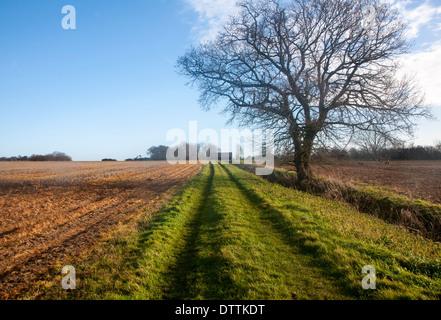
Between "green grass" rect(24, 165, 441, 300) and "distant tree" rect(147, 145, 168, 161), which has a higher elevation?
"distant tree" rect(147, 145, 168, 161)

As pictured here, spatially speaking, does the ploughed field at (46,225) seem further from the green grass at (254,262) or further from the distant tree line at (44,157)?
the distant tree line at (44,157)

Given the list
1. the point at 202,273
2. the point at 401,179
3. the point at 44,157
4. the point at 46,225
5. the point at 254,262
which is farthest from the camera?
the point at 44,157

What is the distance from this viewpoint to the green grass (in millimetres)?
3730

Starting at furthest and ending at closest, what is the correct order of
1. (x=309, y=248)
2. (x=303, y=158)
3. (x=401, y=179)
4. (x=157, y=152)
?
(x=157, y=152) → (x=401, y=179) → (x=303, y=158) → (x=309, y=248)

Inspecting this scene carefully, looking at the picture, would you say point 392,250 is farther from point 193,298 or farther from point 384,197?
point 384,197

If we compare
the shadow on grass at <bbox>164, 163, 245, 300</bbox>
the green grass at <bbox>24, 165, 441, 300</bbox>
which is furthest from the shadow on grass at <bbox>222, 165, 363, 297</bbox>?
the shadow on grass at <bbox>164, 163, 245, 300</bbox>

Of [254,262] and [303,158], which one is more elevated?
[303,158]

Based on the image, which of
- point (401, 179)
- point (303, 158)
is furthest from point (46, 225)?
point (401, 179)

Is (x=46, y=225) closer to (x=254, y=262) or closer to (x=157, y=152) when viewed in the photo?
(x=254, y=262)

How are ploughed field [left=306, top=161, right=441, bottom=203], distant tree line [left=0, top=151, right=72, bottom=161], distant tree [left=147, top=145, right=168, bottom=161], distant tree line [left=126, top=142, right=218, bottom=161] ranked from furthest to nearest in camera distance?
distant tree [left=147, top=145, right=168, bottom=161] → distant tree line [left=126, top=142, right=218, bottom=161] → distant tree line [left=0, top=151, right=72, bottom=161] → ploughed field [left=306, top=161, right=441, bottom=203]

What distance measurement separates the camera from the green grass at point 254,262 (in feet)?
12.2

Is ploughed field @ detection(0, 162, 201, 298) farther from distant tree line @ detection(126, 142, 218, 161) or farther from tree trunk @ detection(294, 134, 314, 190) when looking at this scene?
distant tree line @ detection(126, 142, 218, 161)

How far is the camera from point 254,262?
15.4 feet

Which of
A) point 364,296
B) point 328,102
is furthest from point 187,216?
point 328,102
